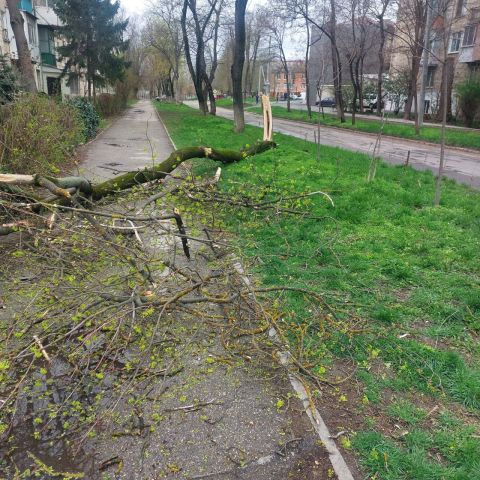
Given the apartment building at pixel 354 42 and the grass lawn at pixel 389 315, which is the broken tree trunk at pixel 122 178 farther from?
the apartment building at pixel 354 42

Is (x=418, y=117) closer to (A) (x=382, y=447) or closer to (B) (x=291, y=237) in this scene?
(B) (x=291, y=237)

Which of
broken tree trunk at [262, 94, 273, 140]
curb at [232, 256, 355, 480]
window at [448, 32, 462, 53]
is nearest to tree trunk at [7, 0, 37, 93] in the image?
broken tree trunk at [262, 94, 273, 140]

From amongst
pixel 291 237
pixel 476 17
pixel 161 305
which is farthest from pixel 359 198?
pixel 476 17

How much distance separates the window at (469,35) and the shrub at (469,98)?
394 inches

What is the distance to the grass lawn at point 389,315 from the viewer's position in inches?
114

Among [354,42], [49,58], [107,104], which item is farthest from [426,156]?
[49,58]

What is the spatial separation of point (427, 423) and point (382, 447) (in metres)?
0.46

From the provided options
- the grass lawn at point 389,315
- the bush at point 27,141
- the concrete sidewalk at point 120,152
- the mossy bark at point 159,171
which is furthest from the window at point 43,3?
the grass lawn at point 389,315

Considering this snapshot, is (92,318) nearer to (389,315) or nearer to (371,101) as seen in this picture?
(389,315)

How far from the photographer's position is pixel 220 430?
303 centimetres

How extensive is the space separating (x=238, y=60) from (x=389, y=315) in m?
17.1

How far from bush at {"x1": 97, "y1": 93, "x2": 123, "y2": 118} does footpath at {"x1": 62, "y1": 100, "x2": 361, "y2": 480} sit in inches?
1131

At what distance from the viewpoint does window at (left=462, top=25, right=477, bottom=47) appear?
33.9 metres

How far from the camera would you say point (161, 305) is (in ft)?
12.5
